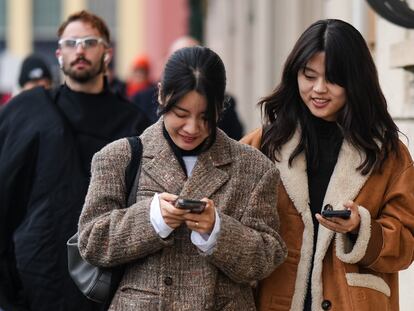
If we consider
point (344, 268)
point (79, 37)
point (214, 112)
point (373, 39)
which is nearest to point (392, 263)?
point (344, 268)

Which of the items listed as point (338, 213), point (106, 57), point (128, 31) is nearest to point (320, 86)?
point (338, 213)

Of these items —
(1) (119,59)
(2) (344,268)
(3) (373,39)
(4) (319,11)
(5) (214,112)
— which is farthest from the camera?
(1) (119,59)

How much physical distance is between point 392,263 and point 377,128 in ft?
1.54

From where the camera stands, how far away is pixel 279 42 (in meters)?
13.4

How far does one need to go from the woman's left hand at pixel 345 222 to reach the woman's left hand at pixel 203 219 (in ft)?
1.21

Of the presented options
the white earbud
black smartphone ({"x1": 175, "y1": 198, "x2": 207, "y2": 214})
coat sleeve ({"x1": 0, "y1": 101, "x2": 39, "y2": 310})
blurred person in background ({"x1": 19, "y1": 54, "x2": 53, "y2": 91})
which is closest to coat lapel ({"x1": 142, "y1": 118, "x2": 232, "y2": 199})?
black smartphone ({"x1": 175, "y1": 198, "x2": 207, "y2": 214})

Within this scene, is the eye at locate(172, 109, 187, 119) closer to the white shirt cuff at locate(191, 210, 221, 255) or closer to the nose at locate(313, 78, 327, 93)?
the white shirt cuff at locate(191, 210, 221, 255)

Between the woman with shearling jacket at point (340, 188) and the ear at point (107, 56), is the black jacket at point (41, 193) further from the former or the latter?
the woman with shearling jacket at point (340, 188)

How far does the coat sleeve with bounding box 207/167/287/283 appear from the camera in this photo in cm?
395

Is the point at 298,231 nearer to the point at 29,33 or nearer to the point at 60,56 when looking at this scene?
the point at 60,56

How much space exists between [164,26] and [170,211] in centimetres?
3699

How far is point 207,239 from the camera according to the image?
3936 mm

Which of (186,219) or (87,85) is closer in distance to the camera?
(186,219)

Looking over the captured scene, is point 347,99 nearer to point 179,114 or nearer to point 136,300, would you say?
point 179,114
